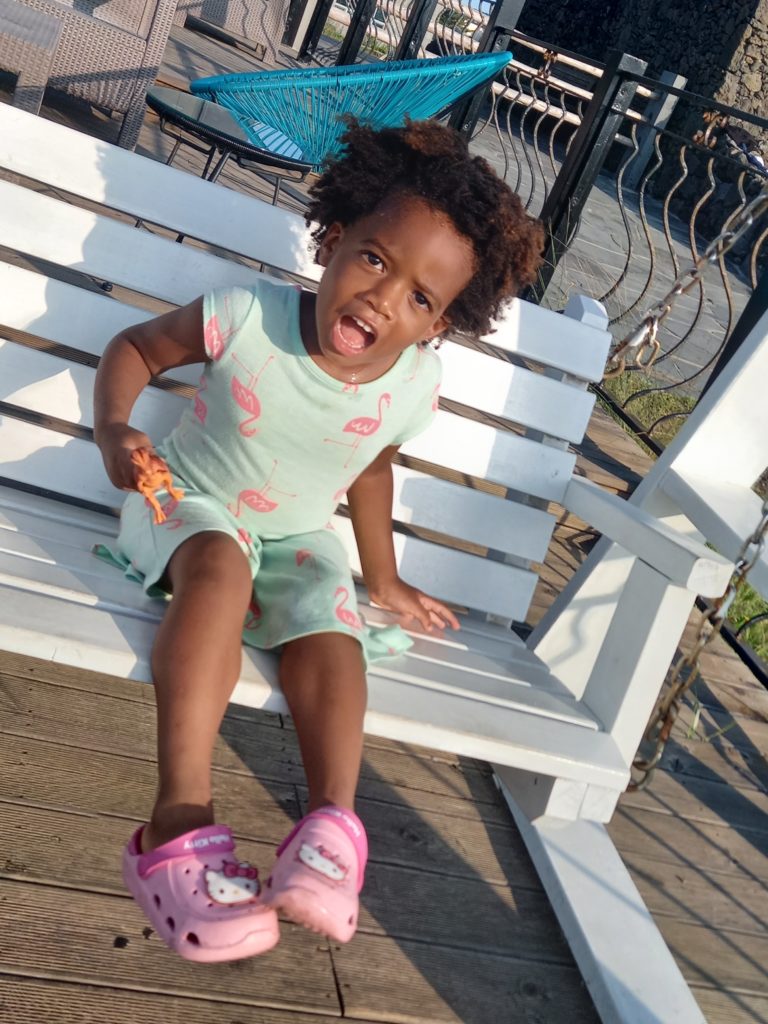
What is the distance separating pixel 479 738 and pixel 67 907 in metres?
0.64

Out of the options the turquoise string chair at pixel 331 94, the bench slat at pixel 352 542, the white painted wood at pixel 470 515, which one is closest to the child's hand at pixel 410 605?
the bench slat at pixel 352 542

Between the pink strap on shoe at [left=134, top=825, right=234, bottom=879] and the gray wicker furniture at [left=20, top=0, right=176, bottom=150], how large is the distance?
12.9 ft

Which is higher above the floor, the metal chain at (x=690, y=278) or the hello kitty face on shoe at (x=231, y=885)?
the metal chain at (x=690, y=278)

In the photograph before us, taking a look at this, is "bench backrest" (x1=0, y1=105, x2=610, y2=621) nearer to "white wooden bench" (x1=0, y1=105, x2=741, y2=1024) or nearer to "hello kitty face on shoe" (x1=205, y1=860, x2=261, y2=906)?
"white wooden bench" (x1=0, y1=105, x2=741, y2=1024)

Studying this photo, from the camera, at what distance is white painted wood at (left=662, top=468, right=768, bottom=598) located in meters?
1.89

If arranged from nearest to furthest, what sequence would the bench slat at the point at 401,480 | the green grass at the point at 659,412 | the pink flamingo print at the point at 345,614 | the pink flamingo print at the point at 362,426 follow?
the pink flamingo print at the point at 345,614 → the pink flamingo print at the point at 362,426 → the bench slat at the point at 401,480 → the green grass at the point at 659,412

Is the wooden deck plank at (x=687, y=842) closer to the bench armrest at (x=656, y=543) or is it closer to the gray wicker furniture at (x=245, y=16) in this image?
the bench armrest at (x=656, y=543)

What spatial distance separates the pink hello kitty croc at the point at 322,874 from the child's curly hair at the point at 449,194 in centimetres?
96

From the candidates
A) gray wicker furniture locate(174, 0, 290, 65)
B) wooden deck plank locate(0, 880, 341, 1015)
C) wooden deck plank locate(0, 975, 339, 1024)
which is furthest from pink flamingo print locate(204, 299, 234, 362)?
gray wicker furniture locate(174, 0, 290, 65)

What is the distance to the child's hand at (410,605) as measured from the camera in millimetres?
2176

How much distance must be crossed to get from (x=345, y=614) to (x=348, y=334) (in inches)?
17.8

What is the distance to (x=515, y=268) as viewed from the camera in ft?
6.70

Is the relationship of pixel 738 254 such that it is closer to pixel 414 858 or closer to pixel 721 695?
pixel 721 695

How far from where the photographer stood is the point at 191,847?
142 cm
